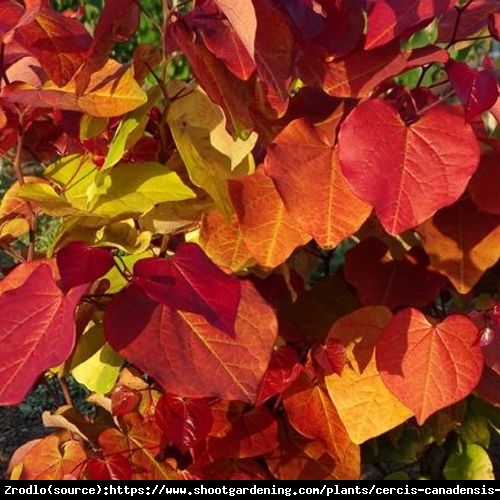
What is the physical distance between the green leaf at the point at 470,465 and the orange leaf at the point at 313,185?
2.37ft

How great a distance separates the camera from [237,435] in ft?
3.85

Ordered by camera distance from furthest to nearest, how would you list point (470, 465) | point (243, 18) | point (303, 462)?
point (470, 465), point (303, 462), point (243, 18)

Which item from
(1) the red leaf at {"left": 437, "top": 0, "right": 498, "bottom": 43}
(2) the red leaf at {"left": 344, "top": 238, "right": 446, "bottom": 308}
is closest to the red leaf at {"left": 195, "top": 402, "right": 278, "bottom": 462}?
(2) the red leaf at {"left": 344, "top": 238, "right": 446, "bottom": 308}

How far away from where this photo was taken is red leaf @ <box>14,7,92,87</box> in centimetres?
90

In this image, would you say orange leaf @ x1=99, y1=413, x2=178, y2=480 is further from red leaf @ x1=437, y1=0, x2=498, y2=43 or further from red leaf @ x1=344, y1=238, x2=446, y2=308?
red leaf @ x1=437, y1=0, x2=498, y2=43

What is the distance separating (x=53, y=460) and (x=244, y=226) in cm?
44

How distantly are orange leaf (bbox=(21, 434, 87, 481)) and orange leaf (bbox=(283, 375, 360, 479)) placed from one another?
0.92 feet

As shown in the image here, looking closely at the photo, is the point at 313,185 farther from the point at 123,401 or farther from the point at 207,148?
the point at 123,401

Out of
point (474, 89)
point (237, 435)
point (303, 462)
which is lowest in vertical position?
point (303, 462)

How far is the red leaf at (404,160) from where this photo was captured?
0.84 meters

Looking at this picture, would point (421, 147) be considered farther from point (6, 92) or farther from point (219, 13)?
point (6, 92)

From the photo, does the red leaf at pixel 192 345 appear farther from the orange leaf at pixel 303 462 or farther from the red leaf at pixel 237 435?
the orange leaf at pixel 303 462

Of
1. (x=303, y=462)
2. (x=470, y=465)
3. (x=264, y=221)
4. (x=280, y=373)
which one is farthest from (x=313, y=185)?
(x=470, y=465)
